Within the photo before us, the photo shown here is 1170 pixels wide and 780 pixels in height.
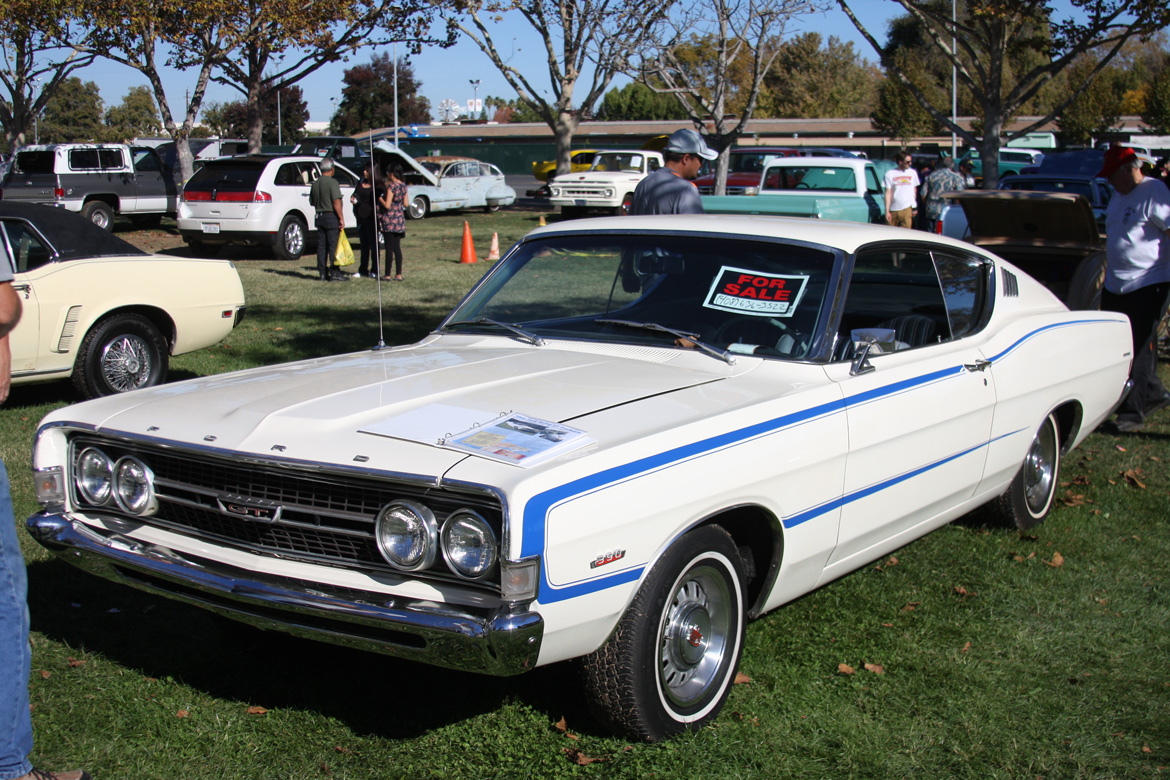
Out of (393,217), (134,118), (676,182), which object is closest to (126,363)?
(676,182)

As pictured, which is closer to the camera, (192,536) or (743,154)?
(192,536)

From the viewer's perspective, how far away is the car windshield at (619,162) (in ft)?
89.2

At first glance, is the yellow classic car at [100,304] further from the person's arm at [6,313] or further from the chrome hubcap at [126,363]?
the person's arm at [6,313]

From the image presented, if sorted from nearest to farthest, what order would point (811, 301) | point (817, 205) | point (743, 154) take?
point (811, 301)
point (817, 205)
point (743, 154)

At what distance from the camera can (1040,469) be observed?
5418 mm

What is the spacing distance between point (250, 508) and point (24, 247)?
5.26 m

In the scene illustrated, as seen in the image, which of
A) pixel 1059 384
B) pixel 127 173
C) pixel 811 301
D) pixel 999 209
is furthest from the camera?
pixel 127 173

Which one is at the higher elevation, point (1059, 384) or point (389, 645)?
point (1059, 384)

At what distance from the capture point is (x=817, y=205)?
44.1ft

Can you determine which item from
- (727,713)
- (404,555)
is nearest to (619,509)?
(404,555)

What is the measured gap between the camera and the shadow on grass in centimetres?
357

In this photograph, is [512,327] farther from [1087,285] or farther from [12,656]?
[1087,285]

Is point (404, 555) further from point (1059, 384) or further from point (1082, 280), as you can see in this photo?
point (1082, 280)

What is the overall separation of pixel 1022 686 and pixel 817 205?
1034 centimetres
